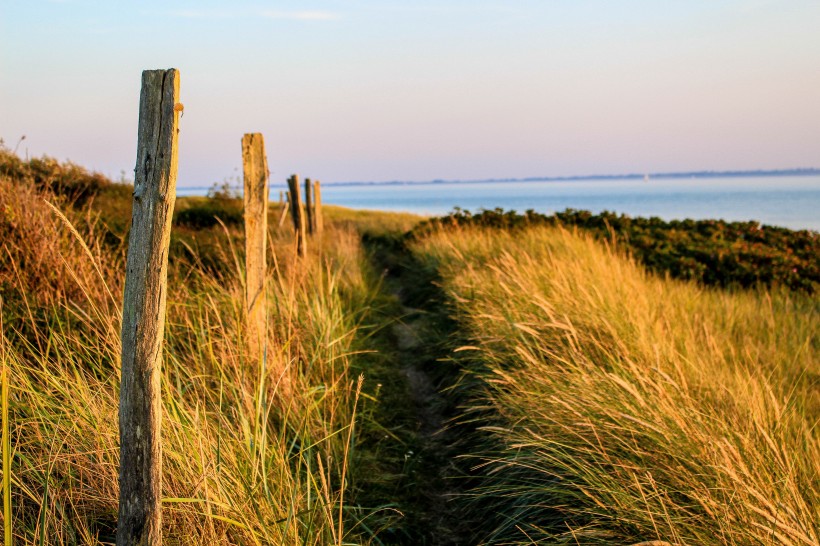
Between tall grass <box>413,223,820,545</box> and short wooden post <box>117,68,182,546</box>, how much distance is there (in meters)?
1.54

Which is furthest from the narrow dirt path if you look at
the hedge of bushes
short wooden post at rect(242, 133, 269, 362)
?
the hedge of bushes

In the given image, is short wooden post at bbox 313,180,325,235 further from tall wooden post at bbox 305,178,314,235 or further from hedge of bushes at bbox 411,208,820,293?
hedge of bushes at bbox 411,208,820,293

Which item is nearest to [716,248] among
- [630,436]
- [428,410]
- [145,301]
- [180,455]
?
[428,410]

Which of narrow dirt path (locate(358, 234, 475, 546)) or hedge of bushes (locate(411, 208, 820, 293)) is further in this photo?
hedge of bushes (locate(411, 208, 820, 293))

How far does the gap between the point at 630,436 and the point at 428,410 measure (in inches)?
112

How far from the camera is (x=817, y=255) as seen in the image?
10930mm

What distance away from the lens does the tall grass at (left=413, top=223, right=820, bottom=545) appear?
2404mm

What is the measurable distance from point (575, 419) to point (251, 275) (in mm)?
2727

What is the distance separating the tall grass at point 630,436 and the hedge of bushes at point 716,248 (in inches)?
171

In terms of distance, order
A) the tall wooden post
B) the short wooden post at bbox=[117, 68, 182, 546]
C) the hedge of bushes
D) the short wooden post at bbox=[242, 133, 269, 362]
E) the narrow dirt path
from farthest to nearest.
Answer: the tall wooden post < the hedge of bushes < the short wooden post at bbox=[242, 133, 269, 362] < the narrow dirt path < the short wooden post at bbox=[117, 68, 182, 546]

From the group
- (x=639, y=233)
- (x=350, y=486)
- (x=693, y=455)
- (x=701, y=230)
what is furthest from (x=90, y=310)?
(x=701, y=230)

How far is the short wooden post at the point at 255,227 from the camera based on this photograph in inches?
181

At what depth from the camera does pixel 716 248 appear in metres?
10.9

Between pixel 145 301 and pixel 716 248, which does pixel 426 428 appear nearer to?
pixel 145 301
